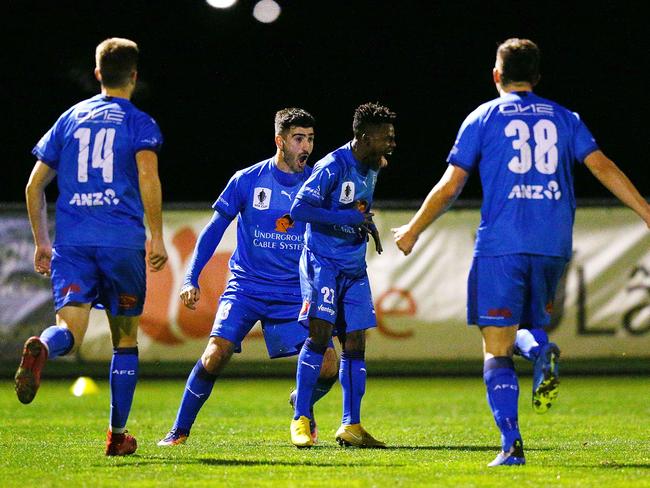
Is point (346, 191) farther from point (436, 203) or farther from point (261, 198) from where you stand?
point (436, 203)

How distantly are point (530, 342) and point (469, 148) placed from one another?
1.04 meters

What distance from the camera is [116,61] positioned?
7.20 metres

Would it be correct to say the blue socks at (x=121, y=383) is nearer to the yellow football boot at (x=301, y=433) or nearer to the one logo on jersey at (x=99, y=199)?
the one logo on jersey at (x=99, y=199)

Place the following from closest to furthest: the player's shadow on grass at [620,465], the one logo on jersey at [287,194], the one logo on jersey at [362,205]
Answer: the player's shadow on grass at [620,465], the one logo on jersey at [362,205], the one logo on jersey at [287,194]

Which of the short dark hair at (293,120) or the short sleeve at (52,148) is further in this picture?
the short dark hair at (293,120)

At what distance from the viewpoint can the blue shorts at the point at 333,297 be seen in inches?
321

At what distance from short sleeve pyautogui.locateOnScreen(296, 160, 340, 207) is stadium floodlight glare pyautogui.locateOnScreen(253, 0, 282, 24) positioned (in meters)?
12.6

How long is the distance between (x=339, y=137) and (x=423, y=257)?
5.87 meters

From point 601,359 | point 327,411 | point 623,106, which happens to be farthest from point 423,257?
point 623,106

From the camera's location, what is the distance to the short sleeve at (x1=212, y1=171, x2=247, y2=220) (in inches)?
344

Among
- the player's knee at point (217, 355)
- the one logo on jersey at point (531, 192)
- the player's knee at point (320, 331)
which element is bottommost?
the player's knee at point (217, 355)

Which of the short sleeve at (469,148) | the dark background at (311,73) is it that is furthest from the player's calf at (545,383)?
the dark background at (311,73)

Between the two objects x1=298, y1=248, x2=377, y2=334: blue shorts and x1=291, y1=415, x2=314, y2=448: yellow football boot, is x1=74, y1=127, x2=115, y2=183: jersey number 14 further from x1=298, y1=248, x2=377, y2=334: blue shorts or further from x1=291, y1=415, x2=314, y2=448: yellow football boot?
x1=291, y1=415, x2=314, y2=448: yellow football boot

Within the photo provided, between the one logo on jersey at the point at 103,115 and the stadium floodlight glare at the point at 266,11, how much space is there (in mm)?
13447
